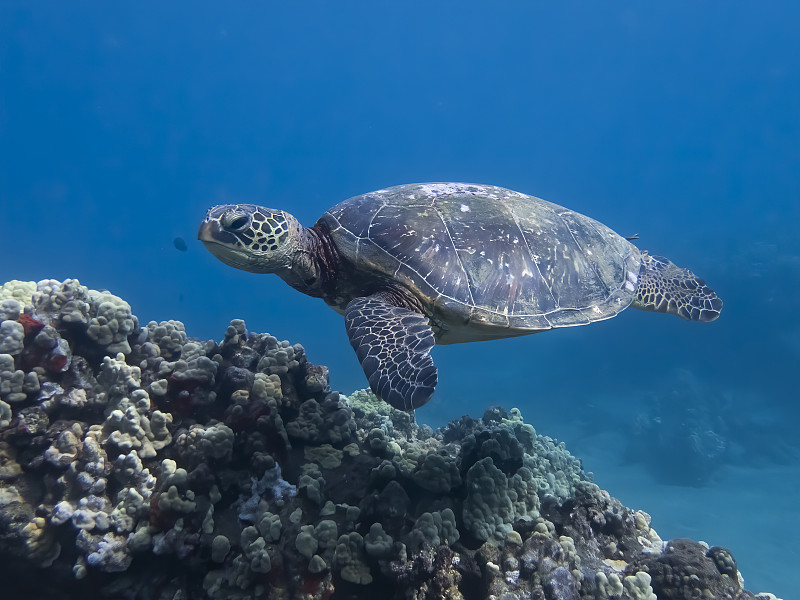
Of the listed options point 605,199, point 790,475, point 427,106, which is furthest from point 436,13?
point 790,475

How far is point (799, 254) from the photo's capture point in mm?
26125

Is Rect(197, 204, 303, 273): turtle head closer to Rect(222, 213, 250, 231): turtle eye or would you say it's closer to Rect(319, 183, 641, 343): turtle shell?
Rect(222, 213, 250, 231): turtle eye

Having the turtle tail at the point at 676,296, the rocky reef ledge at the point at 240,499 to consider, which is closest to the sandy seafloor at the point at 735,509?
the turtle tail at the point at 676,296

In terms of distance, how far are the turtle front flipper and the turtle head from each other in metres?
1.02

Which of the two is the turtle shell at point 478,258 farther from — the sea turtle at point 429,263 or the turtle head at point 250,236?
the turtle head at point 250,236

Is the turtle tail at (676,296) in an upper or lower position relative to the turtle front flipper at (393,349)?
upper

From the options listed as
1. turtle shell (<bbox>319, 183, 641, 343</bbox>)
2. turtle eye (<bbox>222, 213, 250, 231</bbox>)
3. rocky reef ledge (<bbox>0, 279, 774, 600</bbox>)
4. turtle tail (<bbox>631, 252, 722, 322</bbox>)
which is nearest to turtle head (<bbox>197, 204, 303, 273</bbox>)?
turtle eye (<bbox>222, 213, 250, 231</bbox>)

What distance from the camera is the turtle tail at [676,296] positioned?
5574 mm

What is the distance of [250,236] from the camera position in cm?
419

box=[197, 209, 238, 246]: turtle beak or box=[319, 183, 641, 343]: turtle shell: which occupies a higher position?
box=[319, 183, 641, 343]: turtle shell

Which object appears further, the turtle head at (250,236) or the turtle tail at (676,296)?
the turtle tail at (676,296)

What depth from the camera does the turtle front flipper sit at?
3.13 meters

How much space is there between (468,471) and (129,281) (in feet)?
369

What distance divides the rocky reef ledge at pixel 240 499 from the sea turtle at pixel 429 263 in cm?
102
